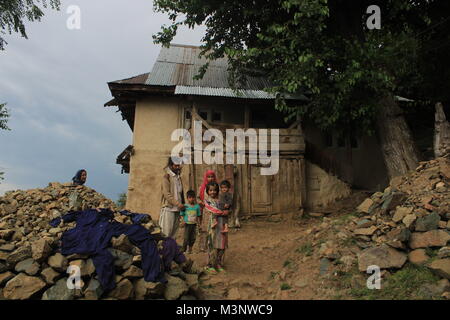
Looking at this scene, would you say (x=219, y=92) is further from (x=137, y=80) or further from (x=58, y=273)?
(x=58, y=273)

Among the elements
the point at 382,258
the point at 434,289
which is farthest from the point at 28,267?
the point at 434,289

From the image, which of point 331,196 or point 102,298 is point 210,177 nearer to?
point 102,298

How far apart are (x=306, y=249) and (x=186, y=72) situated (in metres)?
9.56

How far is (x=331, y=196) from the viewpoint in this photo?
10992 millimetres

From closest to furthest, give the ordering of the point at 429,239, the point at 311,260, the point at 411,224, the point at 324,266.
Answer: the point at 429,239 → the point at 411,224 → the point at 324,266 → the point at 311,260

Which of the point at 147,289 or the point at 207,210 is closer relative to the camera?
the point at 147,289

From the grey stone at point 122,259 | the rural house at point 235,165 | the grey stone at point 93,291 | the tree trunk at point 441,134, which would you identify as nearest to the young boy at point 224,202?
the grey stone at point 122,259

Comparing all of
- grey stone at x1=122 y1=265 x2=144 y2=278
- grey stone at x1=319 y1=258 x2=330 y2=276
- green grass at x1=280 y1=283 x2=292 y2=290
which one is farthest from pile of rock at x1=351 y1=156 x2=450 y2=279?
grey stone at x1=122 y1=265 x2=144 y2=278

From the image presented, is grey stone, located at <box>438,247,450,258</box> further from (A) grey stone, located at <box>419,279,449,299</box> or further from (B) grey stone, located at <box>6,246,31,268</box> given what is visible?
(B) grey stone, located at <box>6,246,31,268</box>

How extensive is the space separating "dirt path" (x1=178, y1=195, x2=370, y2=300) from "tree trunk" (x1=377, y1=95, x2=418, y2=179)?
3.51 m

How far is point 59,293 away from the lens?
3.16 meters

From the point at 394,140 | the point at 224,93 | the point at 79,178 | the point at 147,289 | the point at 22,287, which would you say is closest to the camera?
the point at 22,287

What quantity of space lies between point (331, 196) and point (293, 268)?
6.85 m

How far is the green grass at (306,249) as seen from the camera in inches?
203
